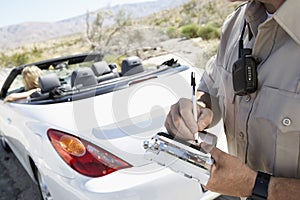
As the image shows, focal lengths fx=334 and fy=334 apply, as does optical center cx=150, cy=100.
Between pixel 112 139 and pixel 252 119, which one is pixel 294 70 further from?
pixel 112 139

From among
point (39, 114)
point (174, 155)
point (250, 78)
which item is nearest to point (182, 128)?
point (174, 155)

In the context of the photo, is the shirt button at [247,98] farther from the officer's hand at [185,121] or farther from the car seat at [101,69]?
the car seat at [101,69]

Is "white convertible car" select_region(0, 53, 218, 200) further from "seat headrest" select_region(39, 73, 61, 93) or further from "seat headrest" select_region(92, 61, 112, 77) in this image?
"seat headrest" select_region(92, 61, 112, 77)

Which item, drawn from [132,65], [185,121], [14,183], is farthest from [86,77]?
[185,121]

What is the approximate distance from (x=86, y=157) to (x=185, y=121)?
4.10 ft

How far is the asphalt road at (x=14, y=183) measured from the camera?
354 centimetres

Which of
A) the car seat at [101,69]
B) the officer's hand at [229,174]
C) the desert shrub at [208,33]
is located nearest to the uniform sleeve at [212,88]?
the officer's hand at [229,174]

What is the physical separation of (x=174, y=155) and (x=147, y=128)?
4.67ft

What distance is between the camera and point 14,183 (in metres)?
3.88

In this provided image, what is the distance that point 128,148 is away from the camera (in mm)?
2242

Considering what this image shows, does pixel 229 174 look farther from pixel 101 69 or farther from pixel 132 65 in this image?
pixel 101 69

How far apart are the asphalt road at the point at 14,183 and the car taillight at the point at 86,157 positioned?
1.36 meters

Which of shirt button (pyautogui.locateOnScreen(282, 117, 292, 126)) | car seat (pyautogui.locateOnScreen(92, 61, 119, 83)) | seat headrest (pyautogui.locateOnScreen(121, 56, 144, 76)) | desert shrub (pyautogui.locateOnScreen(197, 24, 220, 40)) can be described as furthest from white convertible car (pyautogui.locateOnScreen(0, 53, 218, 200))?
desert shrub (pyautogui.locateOnScreen(197, 24, 220, 40))

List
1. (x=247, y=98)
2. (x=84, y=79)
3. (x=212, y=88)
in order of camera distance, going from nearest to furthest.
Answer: (x=247, y=98), (x=212, y=88), (x=84, y=79)
